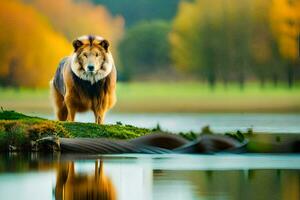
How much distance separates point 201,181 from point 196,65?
28.6ft

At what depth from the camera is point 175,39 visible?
22.8 metres

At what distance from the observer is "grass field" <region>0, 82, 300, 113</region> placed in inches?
861

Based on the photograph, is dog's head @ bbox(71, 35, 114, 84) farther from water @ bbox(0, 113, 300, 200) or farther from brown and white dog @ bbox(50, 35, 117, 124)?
water @ bbox(0, 113, 300, 200)

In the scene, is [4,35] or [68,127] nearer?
[68,127]

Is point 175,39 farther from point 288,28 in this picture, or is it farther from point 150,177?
point 150,177

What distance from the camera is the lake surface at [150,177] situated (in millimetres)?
12766

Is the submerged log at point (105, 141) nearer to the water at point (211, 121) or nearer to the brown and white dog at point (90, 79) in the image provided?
the brown and white dog at point (90, 79)

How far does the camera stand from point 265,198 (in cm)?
1232

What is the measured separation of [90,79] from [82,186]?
560 cm

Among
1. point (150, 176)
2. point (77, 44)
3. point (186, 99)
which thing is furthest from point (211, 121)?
point (150, 176)

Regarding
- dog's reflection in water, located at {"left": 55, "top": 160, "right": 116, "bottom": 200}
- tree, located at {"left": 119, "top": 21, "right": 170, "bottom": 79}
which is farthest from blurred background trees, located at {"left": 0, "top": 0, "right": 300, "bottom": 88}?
dog's reflection in water, located at {"left": 55, "top": 160, "right": 116, "bottom": 200}

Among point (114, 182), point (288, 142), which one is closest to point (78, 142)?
point (288, 142)

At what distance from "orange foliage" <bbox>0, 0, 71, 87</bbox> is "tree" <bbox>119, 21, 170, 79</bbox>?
1.09 metres

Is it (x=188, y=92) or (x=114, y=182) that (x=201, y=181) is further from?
(x=188, y=92)
